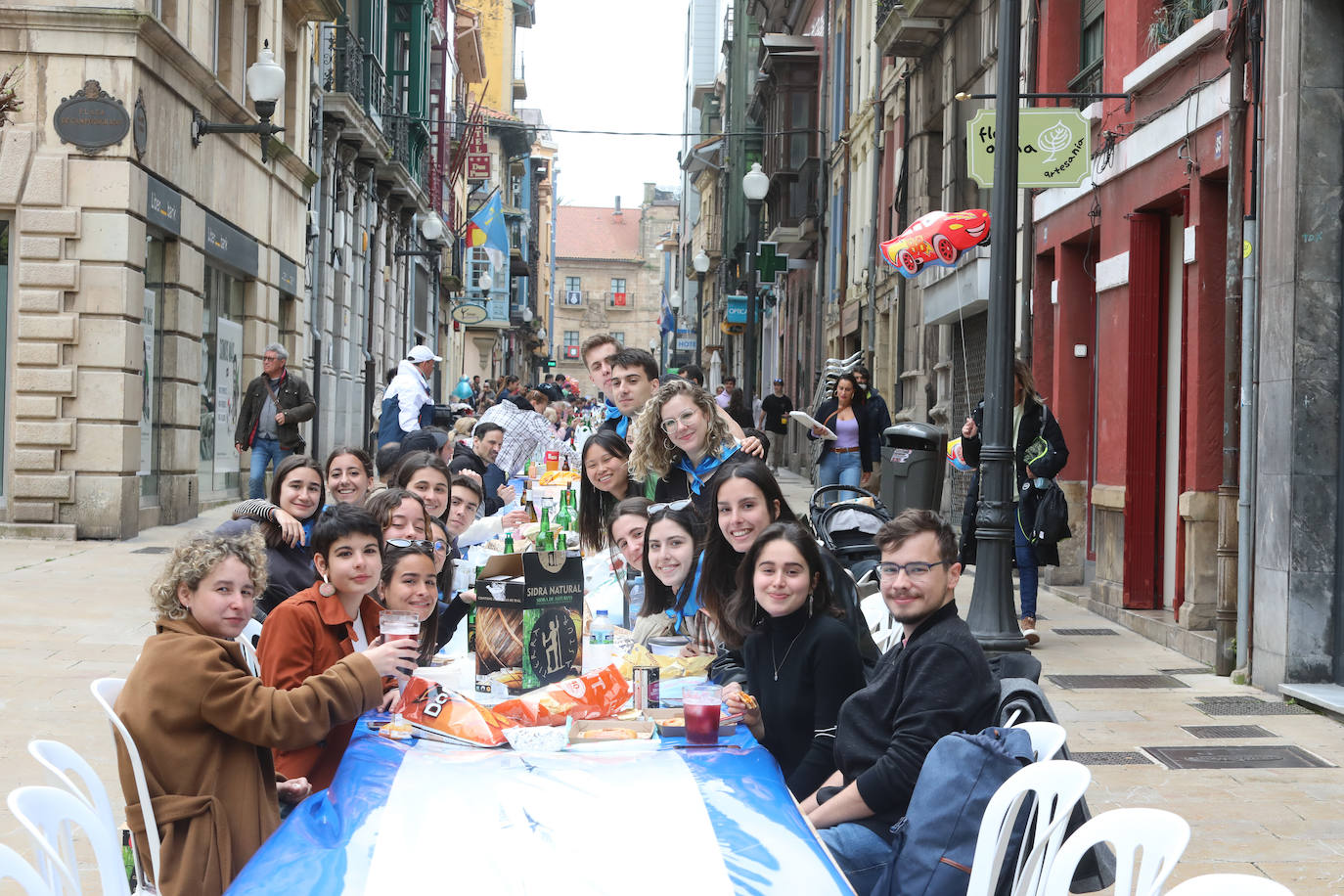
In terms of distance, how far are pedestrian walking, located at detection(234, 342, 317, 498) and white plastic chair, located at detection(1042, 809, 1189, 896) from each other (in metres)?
12.6

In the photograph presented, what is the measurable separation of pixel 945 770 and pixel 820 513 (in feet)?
13.8

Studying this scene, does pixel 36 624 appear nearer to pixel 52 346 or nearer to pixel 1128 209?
pixel 52 346

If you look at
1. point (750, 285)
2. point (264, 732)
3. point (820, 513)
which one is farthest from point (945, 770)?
point (750, 285)

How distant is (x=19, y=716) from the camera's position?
718cm

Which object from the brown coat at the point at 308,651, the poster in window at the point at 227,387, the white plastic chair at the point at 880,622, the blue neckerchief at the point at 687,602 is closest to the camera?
the brown coat at the point at 308,651

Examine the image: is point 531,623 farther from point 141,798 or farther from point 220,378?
point 220,378

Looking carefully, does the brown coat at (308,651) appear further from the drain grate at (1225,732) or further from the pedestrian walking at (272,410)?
the pedestrian walking at (272,410)

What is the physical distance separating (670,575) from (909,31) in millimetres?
15022

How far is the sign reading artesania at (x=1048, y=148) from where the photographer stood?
1104 centimetres

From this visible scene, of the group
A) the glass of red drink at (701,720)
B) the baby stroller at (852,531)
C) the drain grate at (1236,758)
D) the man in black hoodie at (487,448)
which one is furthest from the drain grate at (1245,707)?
the man in black hoodie at (487,448)

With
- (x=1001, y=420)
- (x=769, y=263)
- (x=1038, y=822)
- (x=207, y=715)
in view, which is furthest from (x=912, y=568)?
(x=769, y=263)

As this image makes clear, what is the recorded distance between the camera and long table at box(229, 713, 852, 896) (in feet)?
8.91

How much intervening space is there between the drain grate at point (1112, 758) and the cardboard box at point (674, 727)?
3.28 metres

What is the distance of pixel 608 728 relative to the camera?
12.3ft
